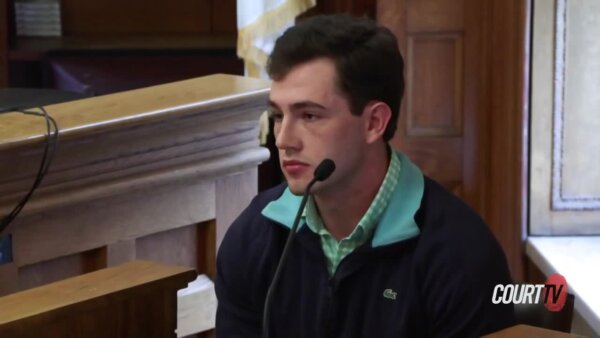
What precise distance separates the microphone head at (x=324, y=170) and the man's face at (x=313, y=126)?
2 centimetres

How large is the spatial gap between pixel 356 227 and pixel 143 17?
3.32 m

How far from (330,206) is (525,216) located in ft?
4.64

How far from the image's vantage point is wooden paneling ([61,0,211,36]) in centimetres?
434

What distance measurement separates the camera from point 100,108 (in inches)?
49.6

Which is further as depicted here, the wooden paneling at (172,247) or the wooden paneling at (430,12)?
the wooden paneling at (430,12)

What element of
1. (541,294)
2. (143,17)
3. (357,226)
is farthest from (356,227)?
(143,17)

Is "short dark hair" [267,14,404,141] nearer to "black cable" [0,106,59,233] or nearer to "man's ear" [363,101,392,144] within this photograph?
"man's ear" [363,101,392,144]

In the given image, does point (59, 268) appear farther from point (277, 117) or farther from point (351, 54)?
point (351, 54)

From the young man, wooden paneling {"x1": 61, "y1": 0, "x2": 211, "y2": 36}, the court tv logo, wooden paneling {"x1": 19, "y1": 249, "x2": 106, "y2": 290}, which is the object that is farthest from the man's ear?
wooden paneling {"x1": 61, "y1": 0, "x2": 211, "y2": 36}

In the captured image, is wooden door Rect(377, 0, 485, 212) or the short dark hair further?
wooden door Rect(377, 0, 485, 212)

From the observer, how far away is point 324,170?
1.13 meters

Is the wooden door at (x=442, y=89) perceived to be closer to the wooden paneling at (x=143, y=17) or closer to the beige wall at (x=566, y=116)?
the beige wall at (x=566, y=116)

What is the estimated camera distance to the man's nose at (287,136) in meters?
1.17

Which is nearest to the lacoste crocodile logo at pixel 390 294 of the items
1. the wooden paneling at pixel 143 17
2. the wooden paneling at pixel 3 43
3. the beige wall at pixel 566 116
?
the beige wall at pixel 566 116
